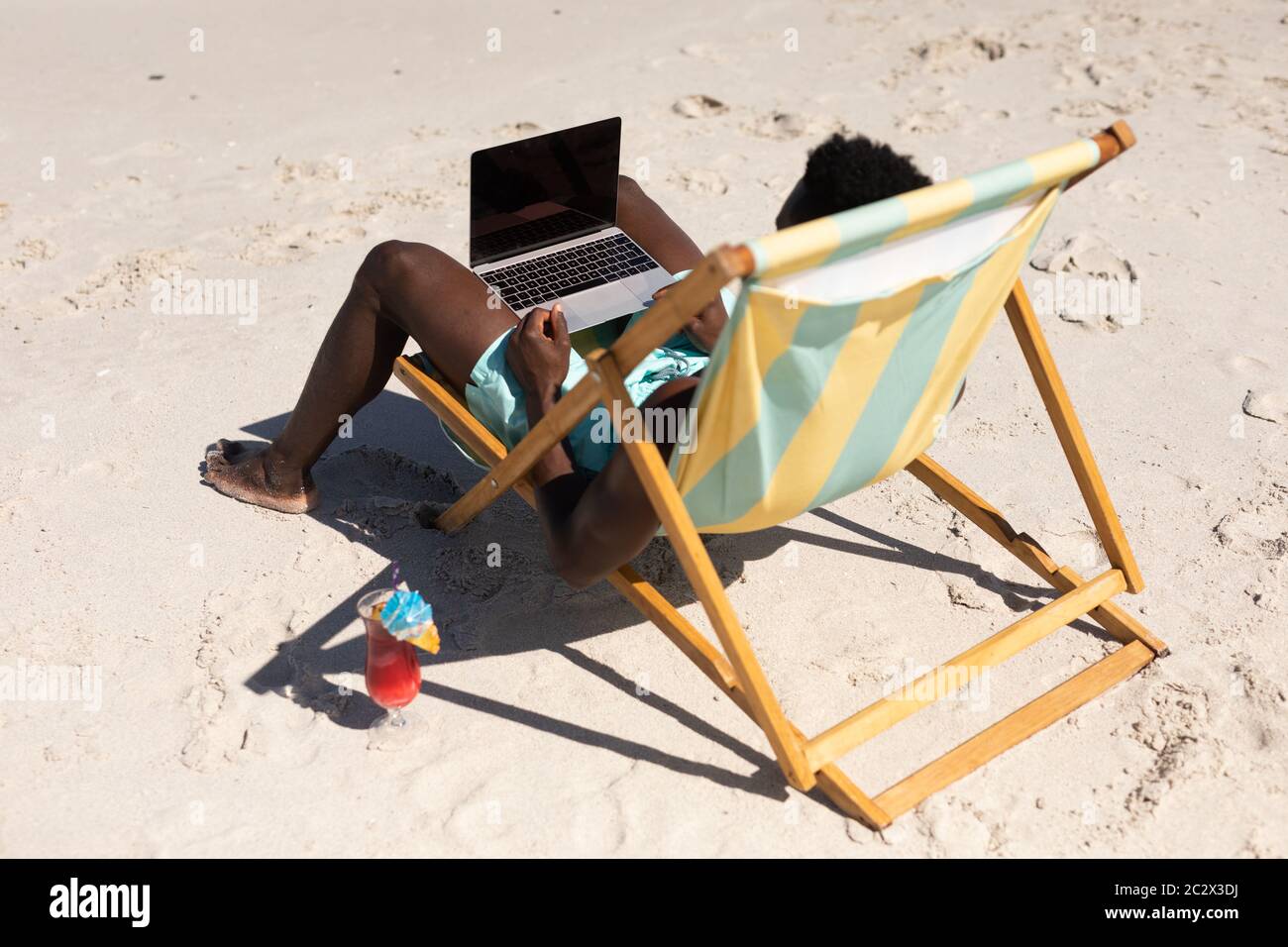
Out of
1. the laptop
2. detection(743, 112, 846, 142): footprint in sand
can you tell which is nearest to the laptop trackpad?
the laptop

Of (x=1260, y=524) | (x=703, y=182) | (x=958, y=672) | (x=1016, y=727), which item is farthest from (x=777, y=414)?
(x=703, y=182)

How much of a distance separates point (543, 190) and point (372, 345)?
54 cm

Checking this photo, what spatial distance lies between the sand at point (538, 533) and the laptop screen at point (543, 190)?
0.72 metres

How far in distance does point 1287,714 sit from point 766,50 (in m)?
4.16

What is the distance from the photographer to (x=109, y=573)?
294 centimetres

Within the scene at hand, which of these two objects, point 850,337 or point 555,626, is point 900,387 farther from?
point 555,626

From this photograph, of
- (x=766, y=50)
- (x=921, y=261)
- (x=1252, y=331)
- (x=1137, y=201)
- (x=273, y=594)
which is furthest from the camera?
(x=766, y=50)

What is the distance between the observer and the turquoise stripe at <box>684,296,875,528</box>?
6.63 ft

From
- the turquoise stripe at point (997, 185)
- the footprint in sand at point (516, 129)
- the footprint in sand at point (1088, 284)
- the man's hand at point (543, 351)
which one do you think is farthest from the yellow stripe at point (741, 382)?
the footprint in sand at point (516, 129)

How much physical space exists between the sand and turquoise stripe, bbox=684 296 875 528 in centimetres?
56

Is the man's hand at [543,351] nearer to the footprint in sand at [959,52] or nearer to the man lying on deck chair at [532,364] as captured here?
the man lying on deck chair at [532,364]
